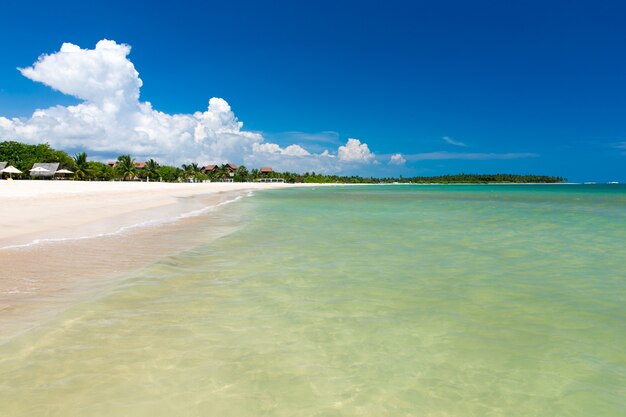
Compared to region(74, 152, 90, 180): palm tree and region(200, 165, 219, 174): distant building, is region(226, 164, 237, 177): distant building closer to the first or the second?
region(200, 165, 219, 174): distant building

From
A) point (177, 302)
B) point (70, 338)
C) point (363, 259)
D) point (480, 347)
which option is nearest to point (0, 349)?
point (70, 338)

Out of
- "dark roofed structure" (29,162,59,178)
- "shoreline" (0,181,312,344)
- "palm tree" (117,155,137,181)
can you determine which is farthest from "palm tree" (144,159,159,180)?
"shoreline" (0,181,312,344)

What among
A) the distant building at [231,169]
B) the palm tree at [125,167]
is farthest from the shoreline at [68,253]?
the distant building at [231,169]

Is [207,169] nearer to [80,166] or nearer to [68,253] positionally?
[80,166]

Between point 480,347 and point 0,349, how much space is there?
505 cm

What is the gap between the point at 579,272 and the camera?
818 centimetres

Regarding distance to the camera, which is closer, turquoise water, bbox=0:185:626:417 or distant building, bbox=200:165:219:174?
turquoise water, bbox=0:185:626:417

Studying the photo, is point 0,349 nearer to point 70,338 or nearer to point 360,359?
point 70,338

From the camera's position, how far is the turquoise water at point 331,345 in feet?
10.5

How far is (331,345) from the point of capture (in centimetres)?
433

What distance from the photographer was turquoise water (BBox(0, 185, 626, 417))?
3.21 metres

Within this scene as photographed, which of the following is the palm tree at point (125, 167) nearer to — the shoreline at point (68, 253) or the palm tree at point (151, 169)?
the palm tree at point (151, 169)

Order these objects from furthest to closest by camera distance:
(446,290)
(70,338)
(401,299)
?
(446,290) → (401,299) → (70,338)

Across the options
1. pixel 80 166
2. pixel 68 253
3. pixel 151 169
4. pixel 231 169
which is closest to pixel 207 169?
pixel 231 169
